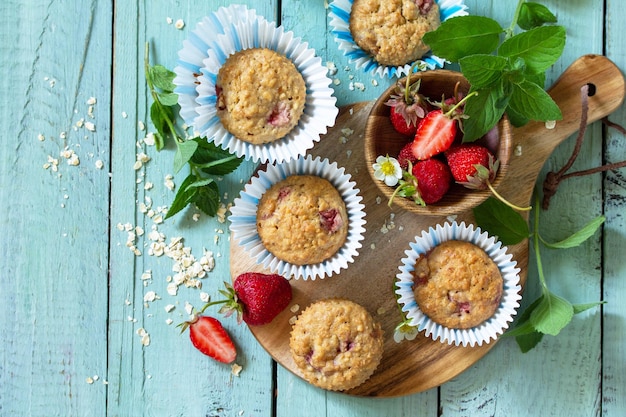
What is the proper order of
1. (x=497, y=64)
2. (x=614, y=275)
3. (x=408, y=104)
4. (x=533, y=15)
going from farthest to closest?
(x=614, y=275), (x=533, y=15), (x=408, y=104), (x=497, y=64)

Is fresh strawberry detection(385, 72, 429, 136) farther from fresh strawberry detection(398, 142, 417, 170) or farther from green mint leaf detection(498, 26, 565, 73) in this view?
green mint leaf detection(498, 26, 565, 73)

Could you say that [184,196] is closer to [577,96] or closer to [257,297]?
[257,297]

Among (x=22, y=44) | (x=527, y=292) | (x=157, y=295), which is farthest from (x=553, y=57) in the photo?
(x=22, y=44)

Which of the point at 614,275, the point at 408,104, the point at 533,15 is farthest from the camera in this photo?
the point at 614,275

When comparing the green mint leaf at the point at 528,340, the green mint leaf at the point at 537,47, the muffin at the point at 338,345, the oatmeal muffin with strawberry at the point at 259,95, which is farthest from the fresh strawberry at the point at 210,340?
the green mint leaf at the point at 537,47

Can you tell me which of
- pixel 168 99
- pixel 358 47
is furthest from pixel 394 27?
pixel 168 99

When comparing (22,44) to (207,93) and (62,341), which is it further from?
(62,341)

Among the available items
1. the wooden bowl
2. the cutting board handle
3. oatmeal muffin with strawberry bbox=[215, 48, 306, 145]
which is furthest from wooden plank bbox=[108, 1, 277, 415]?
the cutting board handle
